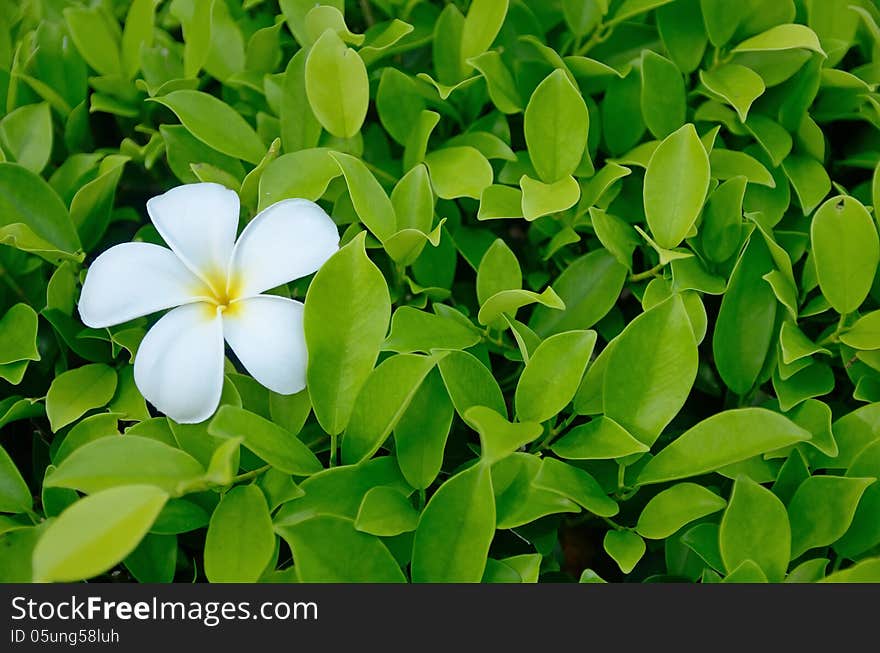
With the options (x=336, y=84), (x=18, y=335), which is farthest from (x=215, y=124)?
(x=18, y=335)

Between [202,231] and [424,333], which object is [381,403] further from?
[202,231]

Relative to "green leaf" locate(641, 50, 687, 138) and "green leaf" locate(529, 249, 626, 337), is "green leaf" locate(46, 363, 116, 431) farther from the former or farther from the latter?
"green leaf" locate(641, 50, 687, 138)

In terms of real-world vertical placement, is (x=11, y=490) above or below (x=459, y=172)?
below

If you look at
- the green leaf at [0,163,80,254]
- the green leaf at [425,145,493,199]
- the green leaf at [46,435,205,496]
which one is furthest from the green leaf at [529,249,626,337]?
the green leaf at [0,163,80,254]

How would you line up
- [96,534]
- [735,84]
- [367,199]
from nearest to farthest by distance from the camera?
[96,534]
[367,199]
[735,84]

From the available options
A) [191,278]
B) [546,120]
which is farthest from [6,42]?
[546,120]

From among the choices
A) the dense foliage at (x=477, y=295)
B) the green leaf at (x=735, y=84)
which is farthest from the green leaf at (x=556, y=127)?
the green leaf at (x=735, y=84)

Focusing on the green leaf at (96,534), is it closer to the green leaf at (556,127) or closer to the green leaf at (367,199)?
the green leaf at (367,199)

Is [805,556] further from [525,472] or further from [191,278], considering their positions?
[191,278]
